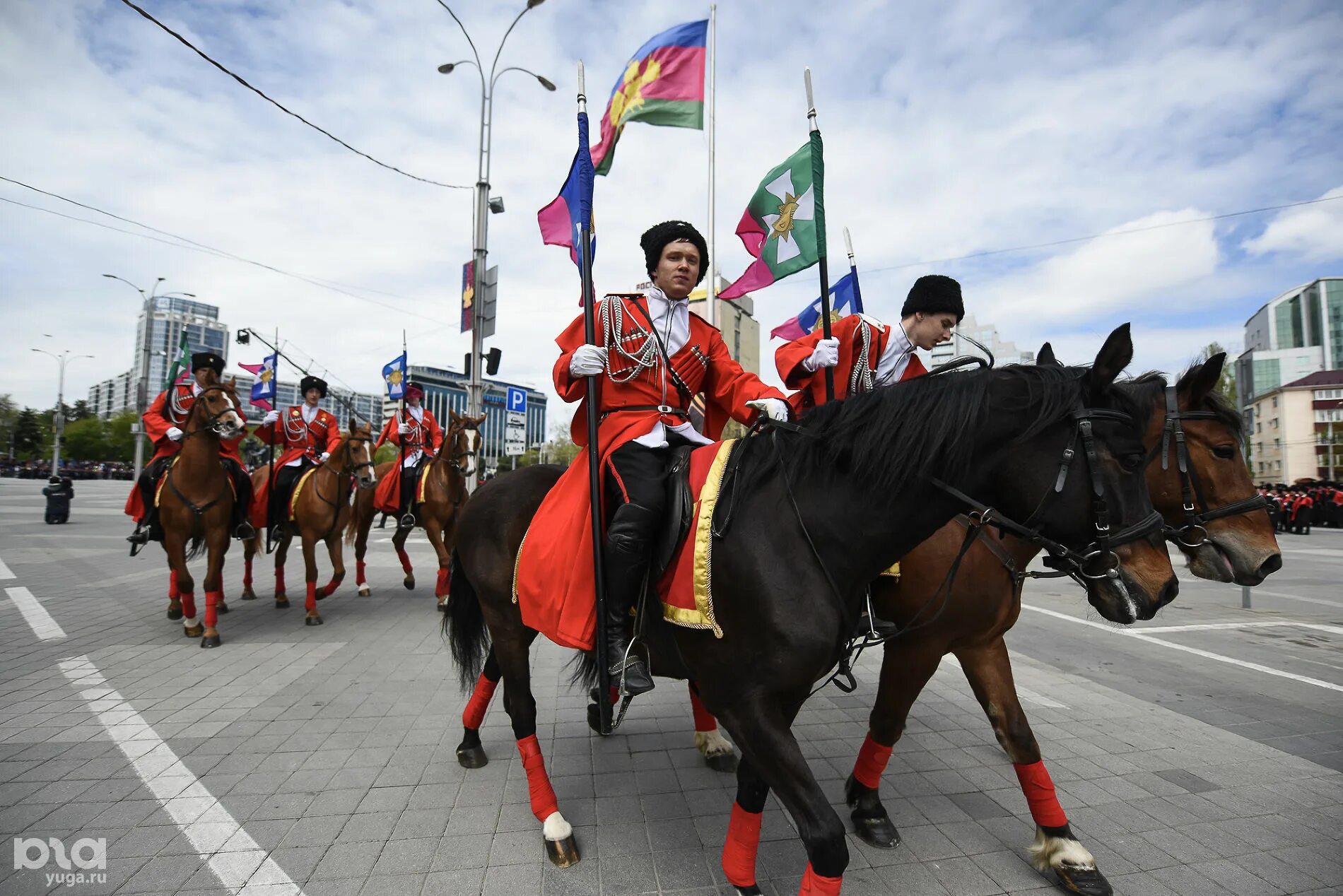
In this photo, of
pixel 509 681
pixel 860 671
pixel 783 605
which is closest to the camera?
pixel 783 605

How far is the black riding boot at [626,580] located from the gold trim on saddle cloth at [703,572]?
0.76ft

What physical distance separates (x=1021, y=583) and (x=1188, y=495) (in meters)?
0.83

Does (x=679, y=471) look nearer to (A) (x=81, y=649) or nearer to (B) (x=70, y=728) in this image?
(B) (x=70, y=728)

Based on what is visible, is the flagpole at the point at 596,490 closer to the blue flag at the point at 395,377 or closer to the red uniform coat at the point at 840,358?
the red uniform coat at the point at 840,358

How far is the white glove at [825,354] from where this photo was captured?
3129 millimetres

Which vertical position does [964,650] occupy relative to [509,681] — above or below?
above

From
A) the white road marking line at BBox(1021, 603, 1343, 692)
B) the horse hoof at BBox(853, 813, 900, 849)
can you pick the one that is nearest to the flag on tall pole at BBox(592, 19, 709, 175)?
the horse hoof at BBox(853, 813, 900, 849)

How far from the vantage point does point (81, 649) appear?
6.09m

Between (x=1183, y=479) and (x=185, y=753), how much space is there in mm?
5409

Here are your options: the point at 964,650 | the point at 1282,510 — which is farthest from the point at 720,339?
the point at 1282,510

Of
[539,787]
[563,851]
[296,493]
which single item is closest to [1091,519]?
[563,851]

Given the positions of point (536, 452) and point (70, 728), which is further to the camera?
point (536, 452)

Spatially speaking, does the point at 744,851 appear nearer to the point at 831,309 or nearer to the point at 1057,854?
the point at 1057,854

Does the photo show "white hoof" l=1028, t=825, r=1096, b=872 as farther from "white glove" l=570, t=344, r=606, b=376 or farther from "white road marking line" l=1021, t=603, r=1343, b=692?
"white road marking line" l=1021, t=603, r=1343, b=692
